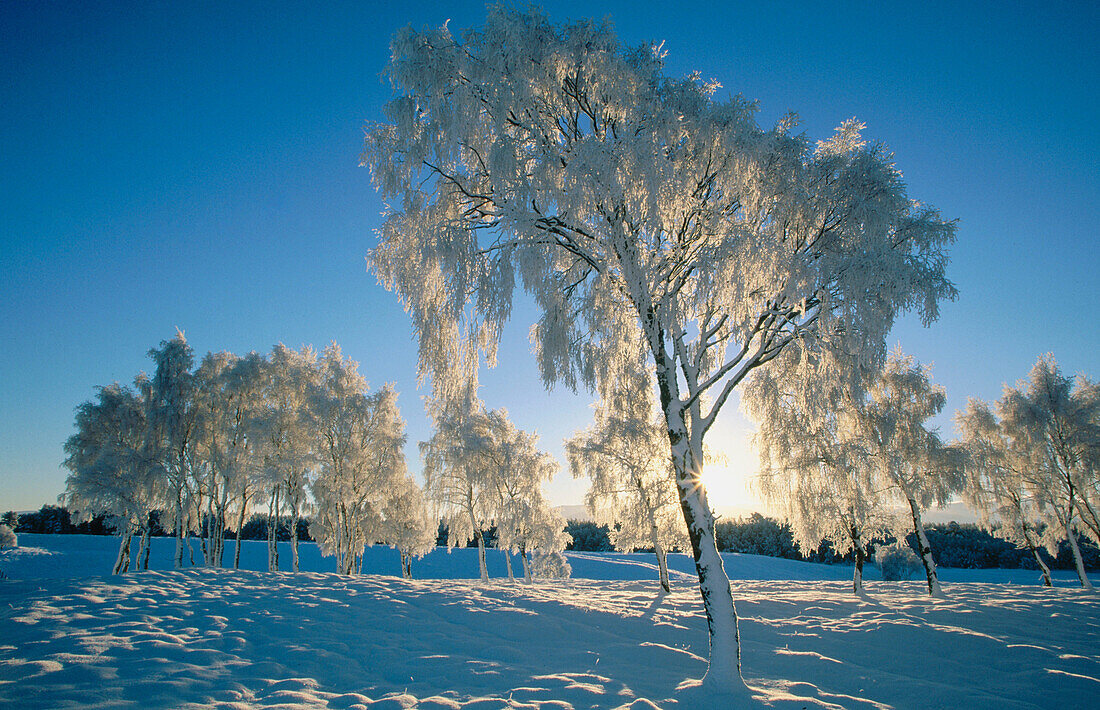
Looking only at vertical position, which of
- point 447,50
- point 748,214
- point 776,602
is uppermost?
point 447,50

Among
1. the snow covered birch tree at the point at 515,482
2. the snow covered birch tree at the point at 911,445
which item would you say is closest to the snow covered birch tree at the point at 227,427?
the snow covered birch tree at the point at 515,482

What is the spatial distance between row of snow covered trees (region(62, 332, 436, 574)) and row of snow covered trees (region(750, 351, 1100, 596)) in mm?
17827

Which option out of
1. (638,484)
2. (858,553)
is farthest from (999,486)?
(638,484)

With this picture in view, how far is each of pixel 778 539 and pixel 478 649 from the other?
193 feet

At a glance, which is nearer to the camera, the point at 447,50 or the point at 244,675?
the point at 244,675

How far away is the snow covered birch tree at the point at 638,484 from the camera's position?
18.2 m

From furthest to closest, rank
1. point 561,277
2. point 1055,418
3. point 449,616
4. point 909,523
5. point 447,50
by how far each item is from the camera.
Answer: point 1055,418, point 909,523, point 449,616, point 561,277, point 447,50

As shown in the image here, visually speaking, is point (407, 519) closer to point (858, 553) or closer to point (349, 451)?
point (349, 451)

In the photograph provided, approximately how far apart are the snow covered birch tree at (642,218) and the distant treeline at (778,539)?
29.5 meters

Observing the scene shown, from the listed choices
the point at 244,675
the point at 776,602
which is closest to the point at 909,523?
the point at 776,602

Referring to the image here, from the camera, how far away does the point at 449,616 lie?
955cm

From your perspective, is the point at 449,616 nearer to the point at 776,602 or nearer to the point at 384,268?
the point at 384,268

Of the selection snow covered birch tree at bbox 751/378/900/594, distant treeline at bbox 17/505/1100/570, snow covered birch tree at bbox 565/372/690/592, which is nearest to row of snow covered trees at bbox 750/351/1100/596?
snow covered birch tree at bbox 751/378/900/594

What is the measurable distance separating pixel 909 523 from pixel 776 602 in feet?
23.7
